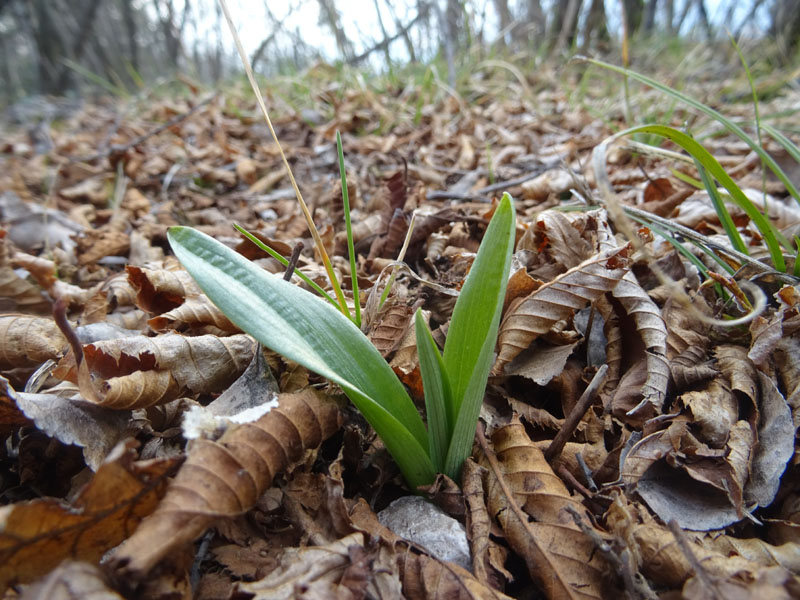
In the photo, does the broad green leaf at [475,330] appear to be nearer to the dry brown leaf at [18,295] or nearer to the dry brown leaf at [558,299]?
the dry brown leaf at [558,299]

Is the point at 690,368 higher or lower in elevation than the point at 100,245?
lower

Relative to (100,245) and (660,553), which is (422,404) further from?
(100,245)

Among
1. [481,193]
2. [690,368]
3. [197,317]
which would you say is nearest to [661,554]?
[690,368]

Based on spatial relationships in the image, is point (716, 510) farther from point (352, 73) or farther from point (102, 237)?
point (352, 73)

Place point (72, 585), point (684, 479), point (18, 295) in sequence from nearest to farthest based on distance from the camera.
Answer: point (72, 585) < point (684, 479) < point (18, 295)

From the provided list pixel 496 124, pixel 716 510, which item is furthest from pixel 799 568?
pixel 496 124

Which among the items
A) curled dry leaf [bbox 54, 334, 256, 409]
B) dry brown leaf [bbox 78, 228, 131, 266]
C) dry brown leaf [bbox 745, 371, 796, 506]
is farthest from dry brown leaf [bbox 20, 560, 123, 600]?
dry brown leaf [bbox 78, 228, 131, 266]
